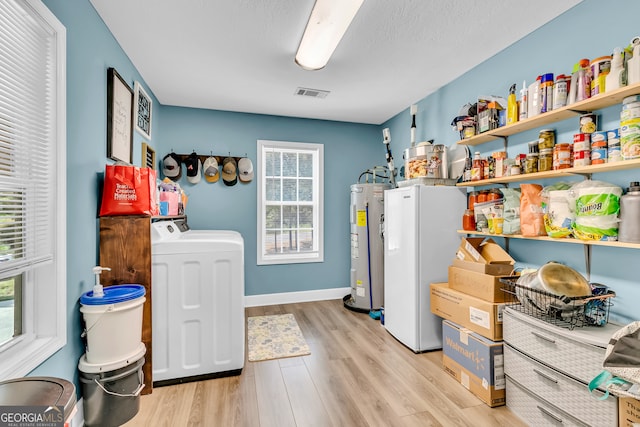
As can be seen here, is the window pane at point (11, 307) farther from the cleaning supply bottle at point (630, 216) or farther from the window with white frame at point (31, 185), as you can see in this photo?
the cleaning supply bottle at point (630, 216)

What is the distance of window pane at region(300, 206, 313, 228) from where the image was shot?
4285 millimetres

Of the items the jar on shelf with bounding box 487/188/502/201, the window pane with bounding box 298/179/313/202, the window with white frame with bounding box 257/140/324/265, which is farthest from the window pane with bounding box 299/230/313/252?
the jar on shelf with bounding box 487/188/502/201

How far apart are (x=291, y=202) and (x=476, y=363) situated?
287 centimetres

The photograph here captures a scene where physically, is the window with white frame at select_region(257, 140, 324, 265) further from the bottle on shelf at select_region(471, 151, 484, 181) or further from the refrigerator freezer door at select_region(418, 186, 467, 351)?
the bottle on shelf at select_region(471, 151, 484, 181)

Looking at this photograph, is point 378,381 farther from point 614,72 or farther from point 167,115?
point 167,115

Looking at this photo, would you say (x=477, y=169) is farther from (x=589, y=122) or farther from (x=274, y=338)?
(x=274, y=338)

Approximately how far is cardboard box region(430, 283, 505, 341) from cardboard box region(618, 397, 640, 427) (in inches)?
26.5

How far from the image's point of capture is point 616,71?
156 centimetres

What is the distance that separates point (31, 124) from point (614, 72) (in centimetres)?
285

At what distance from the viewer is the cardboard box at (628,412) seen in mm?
1269

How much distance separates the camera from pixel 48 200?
147cm

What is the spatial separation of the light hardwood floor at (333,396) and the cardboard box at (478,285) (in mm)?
670

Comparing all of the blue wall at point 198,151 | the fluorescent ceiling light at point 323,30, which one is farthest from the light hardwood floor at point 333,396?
the fluorescent ceiling light at point 323,30

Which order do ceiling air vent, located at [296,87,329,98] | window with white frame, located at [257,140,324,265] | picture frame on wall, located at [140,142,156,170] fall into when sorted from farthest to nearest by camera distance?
window with white frame, located at [257,140,324,265]
ceiling air vent, located at [296,87,329,98]
picture frame on wall, located at [140,142,156,170]
